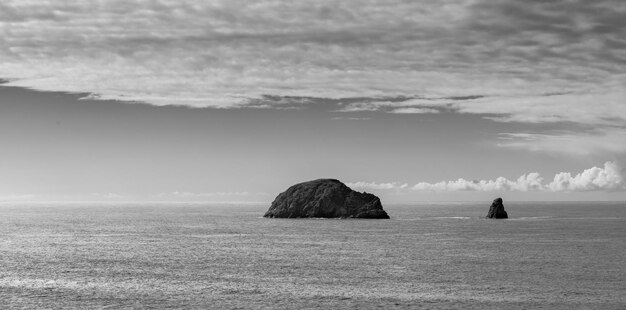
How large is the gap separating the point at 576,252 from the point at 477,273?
39.8 m

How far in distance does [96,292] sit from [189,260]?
34.3 m

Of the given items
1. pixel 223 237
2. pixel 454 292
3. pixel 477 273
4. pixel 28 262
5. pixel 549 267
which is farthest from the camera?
pixel 223 237

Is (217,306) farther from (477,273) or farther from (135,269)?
(477,273)

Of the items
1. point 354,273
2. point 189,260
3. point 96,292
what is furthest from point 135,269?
point 354,273

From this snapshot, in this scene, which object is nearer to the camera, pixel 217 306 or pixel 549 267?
pixel 217 306

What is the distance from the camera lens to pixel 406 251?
125062mm

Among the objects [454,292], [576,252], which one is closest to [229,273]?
[454,292]

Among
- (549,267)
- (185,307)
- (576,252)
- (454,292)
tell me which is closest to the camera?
(185,307)

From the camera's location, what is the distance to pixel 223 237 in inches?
6560

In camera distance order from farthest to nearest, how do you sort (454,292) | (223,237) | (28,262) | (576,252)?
(223,237) → (576,252) → (28,262) → (454,292)

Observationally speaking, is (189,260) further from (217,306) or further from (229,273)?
(217,306)

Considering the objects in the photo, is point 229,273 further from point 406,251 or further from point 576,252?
point 576,252

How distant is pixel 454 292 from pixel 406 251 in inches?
1975

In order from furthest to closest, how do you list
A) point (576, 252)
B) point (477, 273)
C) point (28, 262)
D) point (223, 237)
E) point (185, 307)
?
point (223, 237) < point (576, 252) < point (28, 262) < point (477, 273) < point (185, 307)
